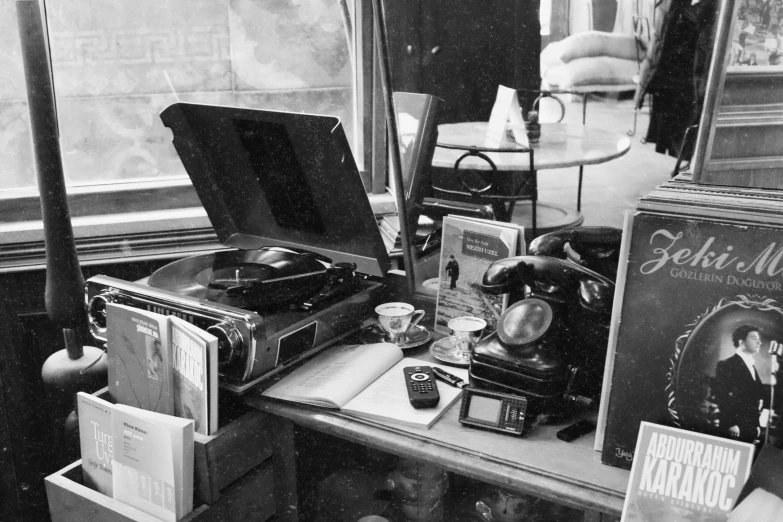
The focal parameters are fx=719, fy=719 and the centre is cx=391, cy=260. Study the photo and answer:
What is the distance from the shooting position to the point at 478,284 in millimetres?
1356

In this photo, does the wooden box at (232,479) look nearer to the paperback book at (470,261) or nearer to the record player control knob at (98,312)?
the record player control knob at (98,312)

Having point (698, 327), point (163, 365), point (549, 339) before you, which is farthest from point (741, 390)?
point (163, 365)

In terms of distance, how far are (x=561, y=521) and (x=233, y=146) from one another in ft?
3.24

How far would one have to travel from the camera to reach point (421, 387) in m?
1.18

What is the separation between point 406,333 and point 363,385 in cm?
21

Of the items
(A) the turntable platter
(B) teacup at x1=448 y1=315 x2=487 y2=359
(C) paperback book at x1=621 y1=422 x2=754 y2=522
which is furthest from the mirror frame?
(A) the turntable platter

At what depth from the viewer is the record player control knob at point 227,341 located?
114cm

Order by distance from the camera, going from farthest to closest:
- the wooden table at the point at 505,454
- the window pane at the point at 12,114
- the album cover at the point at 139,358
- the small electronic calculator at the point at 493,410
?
the window pane at the point at 12,114 → the album cover at the point at 139,358 → the small electronic calculator at the point at 493,410 → the wooden table at the point at 505,454

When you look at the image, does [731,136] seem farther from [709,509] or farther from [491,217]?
[491,217]

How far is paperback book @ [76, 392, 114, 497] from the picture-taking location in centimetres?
122

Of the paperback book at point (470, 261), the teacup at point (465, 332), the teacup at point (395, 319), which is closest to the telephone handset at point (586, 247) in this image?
the paperback book at point (470, 261)

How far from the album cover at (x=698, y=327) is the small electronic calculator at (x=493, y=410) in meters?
0.16

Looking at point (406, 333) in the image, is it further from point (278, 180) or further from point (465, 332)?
point (278, 180)

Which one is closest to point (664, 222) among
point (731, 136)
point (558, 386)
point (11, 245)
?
point (731, 136)
